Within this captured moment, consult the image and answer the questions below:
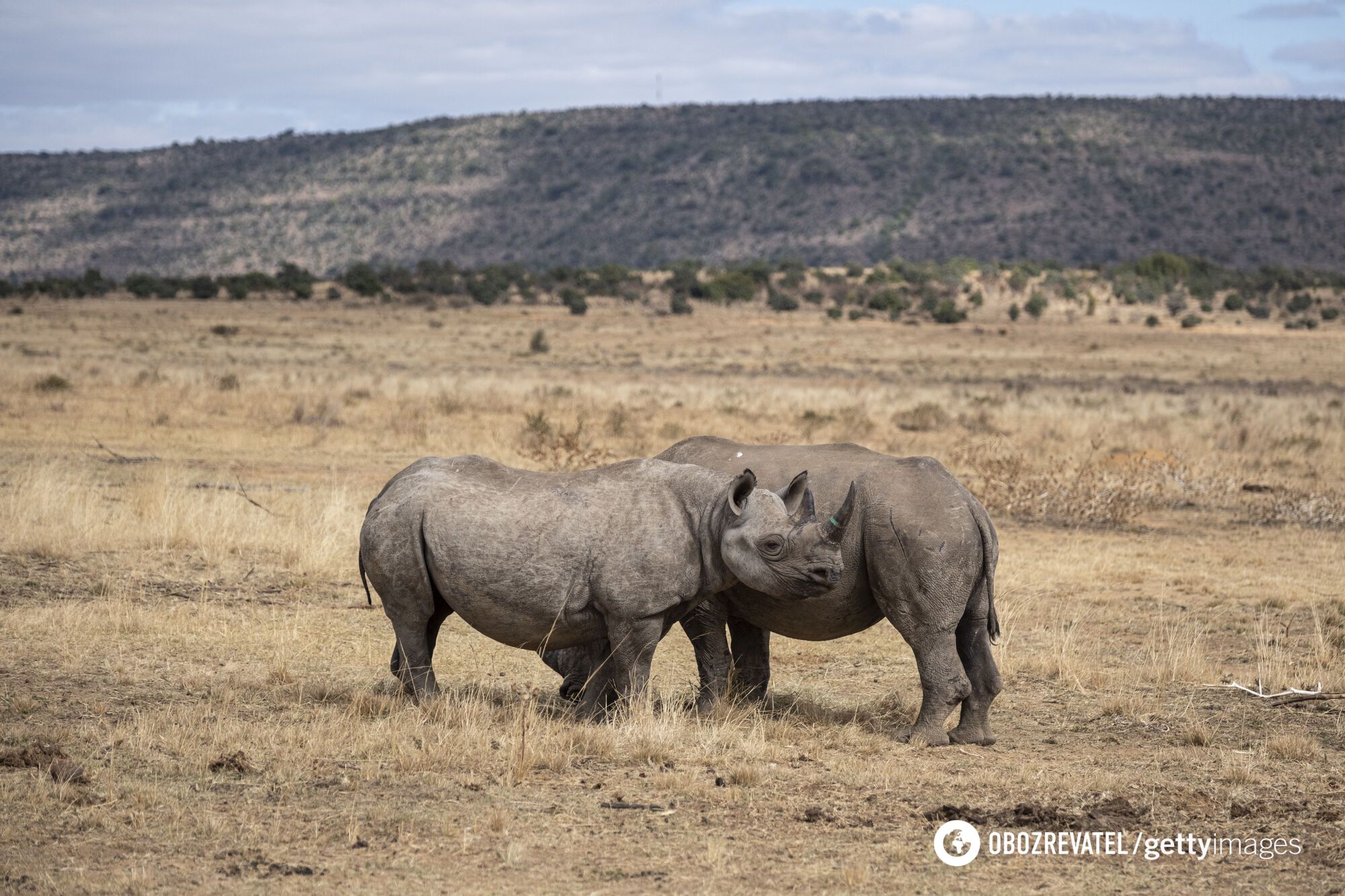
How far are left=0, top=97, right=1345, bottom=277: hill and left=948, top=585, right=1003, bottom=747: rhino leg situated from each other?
96144 millimetres

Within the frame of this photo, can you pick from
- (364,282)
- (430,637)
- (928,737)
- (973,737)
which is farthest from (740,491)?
(364,282)

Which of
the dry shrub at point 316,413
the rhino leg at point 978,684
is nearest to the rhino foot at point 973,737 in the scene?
the rhino leg at point 978,684

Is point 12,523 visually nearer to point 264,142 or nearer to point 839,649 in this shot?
point 839,649

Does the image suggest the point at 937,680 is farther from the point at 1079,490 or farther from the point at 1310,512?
the point at 1310,512

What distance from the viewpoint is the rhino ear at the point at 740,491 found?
775cm

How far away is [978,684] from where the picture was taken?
8359 millimetres

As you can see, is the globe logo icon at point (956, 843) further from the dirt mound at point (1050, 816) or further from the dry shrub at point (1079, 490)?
the dry shrub at point (1079, 490)

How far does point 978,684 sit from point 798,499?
167 cm

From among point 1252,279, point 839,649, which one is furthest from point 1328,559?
point 1252,279

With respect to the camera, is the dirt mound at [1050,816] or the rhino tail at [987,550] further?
the rhino tail at [987,550]

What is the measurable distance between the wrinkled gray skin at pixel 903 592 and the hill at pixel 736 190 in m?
96.1

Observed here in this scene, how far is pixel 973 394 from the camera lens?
33.8m

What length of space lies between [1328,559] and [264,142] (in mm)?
144467

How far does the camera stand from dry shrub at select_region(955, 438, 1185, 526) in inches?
695
